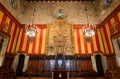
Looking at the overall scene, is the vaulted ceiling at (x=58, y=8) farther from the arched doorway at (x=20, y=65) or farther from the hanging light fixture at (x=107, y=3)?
the arched doorway at (x=20, y=65)

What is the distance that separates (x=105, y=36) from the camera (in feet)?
33.8

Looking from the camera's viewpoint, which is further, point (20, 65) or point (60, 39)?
point (60, 39)

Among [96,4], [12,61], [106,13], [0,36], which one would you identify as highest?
[96,4]

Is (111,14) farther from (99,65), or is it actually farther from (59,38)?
(59,38)

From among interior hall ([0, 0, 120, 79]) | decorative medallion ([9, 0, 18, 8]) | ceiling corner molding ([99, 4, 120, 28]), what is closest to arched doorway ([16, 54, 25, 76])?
interior hall ([0, 0, 120, 79])

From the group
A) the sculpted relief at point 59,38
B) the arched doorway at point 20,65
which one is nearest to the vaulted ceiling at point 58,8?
the sculpted relief at point 59,38

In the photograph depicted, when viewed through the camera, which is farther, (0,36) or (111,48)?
(111,48)

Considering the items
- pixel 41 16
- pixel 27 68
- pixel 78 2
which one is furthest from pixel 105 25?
pixel 27 68

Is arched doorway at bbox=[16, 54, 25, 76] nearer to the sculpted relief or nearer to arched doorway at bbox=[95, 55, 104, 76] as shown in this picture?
the sculpted relief

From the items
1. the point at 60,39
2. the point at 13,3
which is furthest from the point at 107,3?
the point at 13,3

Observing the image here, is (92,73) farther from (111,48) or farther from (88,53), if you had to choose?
(111,48)

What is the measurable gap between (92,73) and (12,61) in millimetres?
7310

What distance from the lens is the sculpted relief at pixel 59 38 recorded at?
1039cm

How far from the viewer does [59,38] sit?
10.9 m
